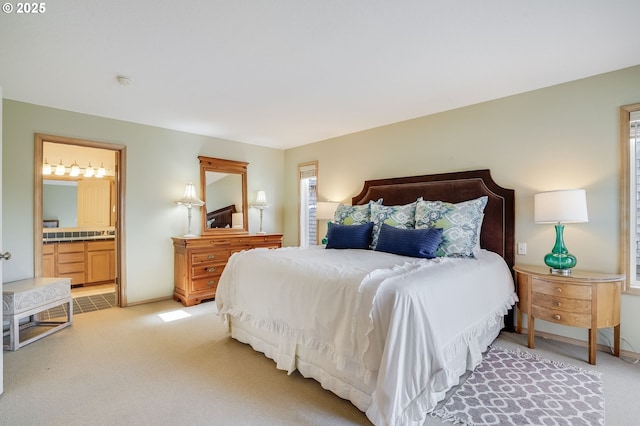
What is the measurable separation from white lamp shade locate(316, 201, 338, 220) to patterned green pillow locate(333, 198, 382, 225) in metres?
0.66

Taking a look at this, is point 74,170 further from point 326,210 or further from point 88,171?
point 326,210

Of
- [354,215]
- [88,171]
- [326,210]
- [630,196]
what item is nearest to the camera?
[630,196]

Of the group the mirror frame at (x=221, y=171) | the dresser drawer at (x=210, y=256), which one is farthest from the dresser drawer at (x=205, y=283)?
the mirror frame at (x=221, y=171)

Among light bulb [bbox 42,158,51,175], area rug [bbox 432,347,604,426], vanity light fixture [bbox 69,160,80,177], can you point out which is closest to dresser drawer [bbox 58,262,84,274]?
vanity light fixture [bbox 69,160,80,177]

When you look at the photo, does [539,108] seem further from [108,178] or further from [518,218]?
[108,178]

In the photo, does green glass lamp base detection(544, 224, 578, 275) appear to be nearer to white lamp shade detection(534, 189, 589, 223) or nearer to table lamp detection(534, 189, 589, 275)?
table lamp detection(534, 189, 589, 275)

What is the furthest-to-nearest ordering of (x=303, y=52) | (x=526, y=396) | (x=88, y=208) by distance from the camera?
(x=88, y=208) → (x=303, y=52) → (x=526, y=396)

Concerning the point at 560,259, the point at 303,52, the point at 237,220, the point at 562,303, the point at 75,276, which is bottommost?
the point at 75,276

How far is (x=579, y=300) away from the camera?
2375 millimetres

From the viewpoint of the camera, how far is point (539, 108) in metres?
2.98

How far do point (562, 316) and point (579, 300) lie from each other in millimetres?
183

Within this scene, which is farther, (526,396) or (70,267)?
(70,267)

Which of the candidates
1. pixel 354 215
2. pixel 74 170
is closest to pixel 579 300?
pixel 354 215

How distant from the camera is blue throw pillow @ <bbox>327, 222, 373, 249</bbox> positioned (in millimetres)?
3270
